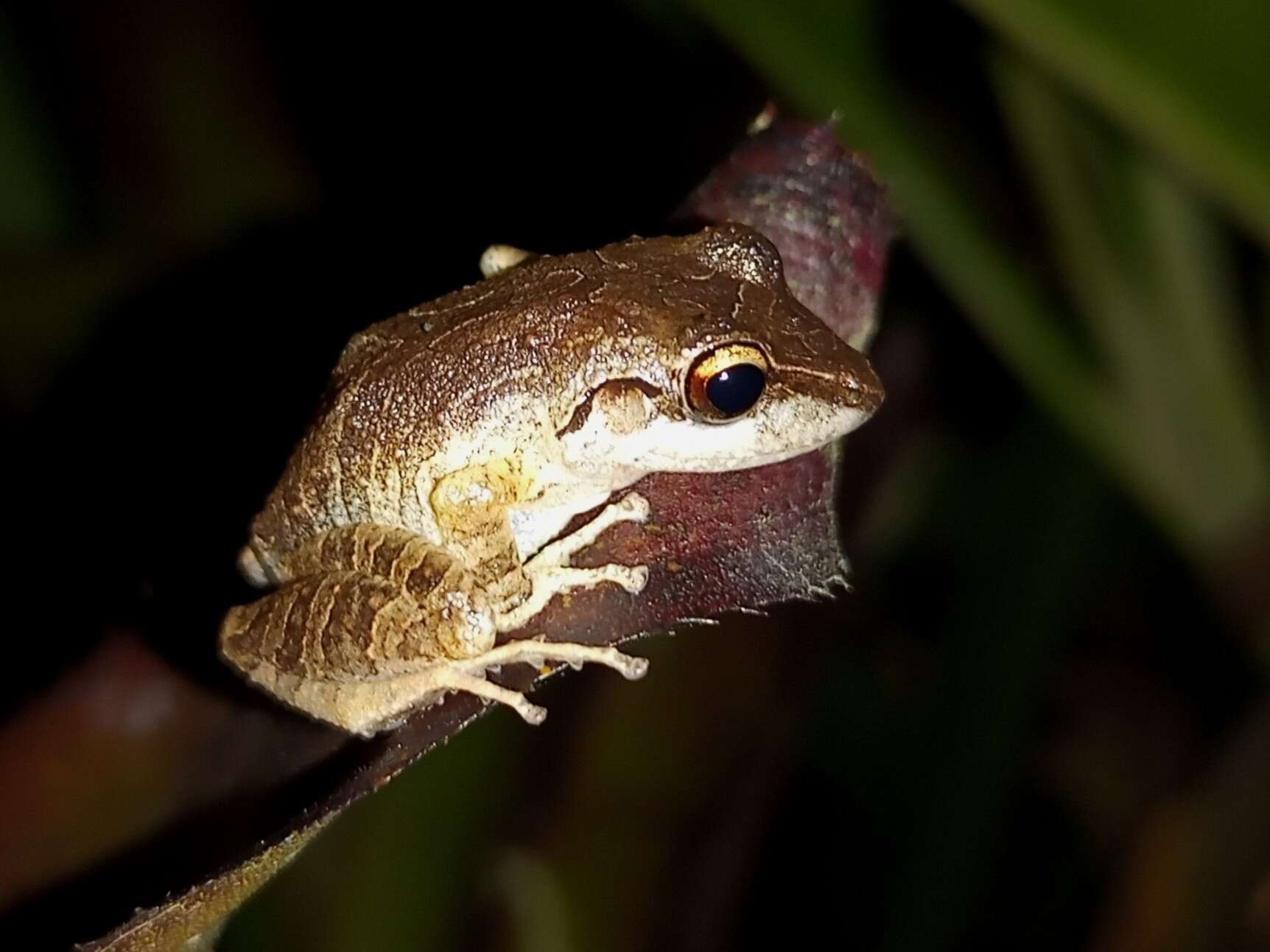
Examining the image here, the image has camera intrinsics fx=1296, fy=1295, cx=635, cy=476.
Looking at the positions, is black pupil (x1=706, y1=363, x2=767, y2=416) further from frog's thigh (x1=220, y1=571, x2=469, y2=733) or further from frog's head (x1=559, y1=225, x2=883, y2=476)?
frog's thigh (x1=220, y1=571, x2=469, y2=733)

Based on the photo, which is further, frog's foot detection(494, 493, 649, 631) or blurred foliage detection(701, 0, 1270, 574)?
blurred foliage detection(701, 0, 1270, 574)

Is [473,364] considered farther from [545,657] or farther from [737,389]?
[545,657]

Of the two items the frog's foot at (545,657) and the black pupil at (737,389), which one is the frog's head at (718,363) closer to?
the black pupil at (737,389)

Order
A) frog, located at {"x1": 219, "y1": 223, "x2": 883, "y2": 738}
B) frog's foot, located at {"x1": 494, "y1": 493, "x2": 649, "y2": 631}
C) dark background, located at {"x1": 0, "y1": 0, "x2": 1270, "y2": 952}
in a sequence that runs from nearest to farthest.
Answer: frog's foot, located at {"x1": 494, "y1": 493, "x2": 649, "y2": 631} < frog, located at {"x1": 219, "y1": 223, "x2": 883, "y2": 738} < dark background, located at {"x1": 0, "y1": 0, "x2": 1270, "y2": 952}

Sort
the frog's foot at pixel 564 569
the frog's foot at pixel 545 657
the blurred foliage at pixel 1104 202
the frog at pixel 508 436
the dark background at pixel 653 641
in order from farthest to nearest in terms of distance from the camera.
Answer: the blurred foliage at pixel 1104 202 → the dark background at pixel 653 641 → the frog at pixel 508 436 → the frog's foot at pixel 564 569 → the frog's foot at pixel 545 657

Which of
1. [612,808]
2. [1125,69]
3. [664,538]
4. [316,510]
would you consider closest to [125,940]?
[664,538]

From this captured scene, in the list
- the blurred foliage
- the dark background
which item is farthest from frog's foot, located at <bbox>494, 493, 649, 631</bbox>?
the blurred foliage

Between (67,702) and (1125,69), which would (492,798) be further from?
(1125,69)

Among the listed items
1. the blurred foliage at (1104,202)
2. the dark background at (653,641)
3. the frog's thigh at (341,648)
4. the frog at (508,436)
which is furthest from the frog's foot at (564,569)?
the blurred foliage at (1104,202)
